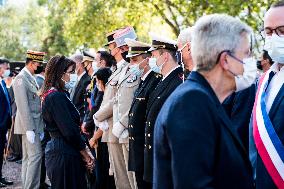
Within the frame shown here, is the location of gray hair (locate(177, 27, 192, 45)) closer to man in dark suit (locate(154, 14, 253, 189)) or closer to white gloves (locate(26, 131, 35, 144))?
man in dark suit (locate(154, 14, 253, 189))

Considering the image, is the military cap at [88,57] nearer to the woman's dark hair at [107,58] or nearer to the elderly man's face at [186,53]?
the woman's dark hair at [107,58]

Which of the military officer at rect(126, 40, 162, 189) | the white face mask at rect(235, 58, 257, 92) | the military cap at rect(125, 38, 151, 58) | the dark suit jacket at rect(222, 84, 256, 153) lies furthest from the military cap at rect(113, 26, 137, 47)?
the white face mask at rect(235, 58, 257, 92)

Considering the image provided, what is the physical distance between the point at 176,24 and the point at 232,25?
14.2 metres

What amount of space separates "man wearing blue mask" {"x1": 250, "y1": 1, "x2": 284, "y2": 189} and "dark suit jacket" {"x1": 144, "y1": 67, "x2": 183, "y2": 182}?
1.49 m

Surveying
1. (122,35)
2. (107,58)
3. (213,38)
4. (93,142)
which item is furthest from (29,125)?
(213,38)

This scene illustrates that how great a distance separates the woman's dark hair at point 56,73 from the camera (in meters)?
6.37

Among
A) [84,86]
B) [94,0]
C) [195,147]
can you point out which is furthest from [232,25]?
[94,0]

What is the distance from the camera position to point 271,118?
12.6 feet

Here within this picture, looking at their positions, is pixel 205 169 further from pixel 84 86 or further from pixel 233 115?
pixel 84 86

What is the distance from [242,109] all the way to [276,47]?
60cm

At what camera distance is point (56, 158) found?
608 centimetres

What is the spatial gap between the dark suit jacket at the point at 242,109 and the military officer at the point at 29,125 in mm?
4535

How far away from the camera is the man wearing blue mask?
3750 mm

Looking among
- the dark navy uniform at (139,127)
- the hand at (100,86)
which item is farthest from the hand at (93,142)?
the dark navy uniform at (139,127)
